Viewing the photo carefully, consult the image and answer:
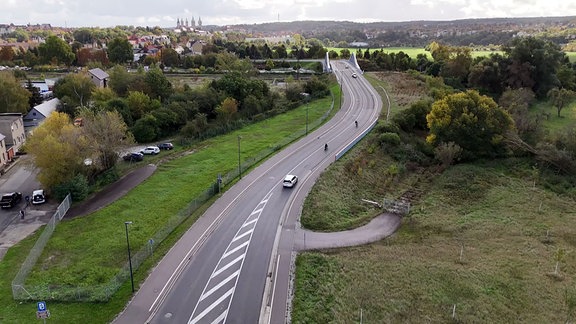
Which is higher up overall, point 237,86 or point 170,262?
point 237,86

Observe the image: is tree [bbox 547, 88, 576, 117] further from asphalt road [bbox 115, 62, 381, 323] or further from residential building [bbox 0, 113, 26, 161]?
residential building [bbox 0, 113, 26, 161]

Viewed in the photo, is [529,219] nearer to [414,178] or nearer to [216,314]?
[414,178]

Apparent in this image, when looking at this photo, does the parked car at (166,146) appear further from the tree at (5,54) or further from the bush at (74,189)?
the tree at (5,54)

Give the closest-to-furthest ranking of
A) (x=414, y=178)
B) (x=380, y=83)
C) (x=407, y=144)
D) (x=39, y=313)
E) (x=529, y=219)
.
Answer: (x=39, y=313), (x=529, y=219), (x=414, y=178), (x=407, y=144), (x=380, y=83)

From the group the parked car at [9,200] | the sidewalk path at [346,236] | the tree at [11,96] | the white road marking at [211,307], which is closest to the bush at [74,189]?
the parked car at [9,200]

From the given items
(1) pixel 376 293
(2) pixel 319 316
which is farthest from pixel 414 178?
(2) pixel 319 316

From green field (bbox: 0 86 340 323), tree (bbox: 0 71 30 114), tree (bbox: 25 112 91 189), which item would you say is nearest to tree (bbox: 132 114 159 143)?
green field (bbox: 0 86 340 323)
